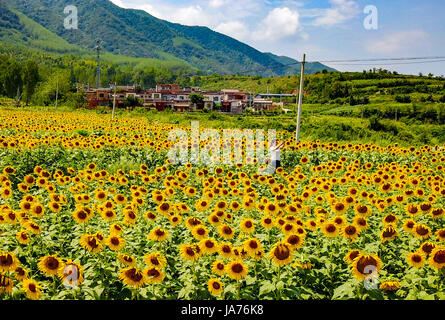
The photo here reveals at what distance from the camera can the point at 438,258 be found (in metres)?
3.59

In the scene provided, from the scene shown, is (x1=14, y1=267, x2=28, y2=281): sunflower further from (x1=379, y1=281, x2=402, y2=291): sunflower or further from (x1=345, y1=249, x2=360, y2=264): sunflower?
(x1=379, y1=281, x2=402, y2=291): sunflower

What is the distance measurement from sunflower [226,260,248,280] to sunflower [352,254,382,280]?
1090 mm

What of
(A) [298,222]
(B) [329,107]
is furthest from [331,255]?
(B) [329,107]

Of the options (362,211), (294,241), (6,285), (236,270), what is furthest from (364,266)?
(6,285)

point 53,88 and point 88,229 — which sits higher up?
point 53,88

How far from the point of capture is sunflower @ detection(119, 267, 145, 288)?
10.7ft

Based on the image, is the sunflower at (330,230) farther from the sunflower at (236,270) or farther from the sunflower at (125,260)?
the sunflower at (125,260)

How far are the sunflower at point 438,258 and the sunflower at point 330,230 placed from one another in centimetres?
106

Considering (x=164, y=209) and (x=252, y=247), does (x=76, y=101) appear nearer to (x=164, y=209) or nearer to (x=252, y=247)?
(x=164, y=209)

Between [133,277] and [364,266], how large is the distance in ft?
7.32

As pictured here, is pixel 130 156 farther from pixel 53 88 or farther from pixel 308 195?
pixel 53 88

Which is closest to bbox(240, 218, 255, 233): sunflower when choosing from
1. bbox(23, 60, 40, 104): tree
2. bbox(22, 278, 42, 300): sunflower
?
bbox(22, 278, 42, 300): sunflower

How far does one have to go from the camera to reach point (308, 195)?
6148 millimetres
